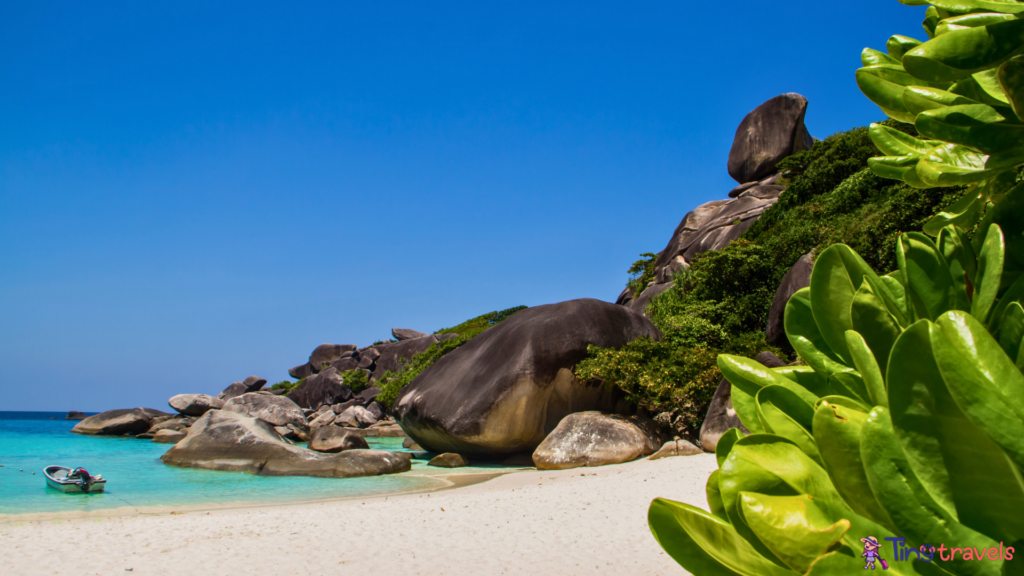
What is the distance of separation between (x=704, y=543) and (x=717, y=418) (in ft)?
33.0

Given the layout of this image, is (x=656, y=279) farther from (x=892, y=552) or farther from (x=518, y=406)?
(x=892, y=552)

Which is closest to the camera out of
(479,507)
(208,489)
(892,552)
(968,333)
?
(968,333)

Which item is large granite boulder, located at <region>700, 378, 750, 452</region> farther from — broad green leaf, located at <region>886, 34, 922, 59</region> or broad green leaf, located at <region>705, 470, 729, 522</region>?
broad green leaf, located at <region>705, 470, 729, 522</region>

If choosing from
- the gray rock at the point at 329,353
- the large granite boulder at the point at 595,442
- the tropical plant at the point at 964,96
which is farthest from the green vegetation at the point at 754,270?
the gray rock at the point at 329,353

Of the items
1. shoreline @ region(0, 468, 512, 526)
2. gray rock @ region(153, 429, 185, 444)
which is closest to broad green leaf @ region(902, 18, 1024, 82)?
shoreline @ region(0, 468, 512, 526)

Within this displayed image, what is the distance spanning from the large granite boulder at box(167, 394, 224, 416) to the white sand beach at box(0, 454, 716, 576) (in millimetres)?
25253

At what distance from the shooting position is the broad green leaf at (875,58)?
110 cm

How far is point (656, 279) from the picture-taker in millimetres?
26750

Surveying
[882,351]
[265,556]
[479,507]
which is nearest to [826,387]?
[882,351]

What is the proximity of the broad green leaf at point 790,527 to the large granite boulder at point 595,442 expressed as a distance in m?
10.2

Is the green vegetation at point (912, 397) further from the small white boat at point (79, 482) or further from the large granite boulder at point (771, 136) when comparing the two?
the large granite boulder at point (771, 136)

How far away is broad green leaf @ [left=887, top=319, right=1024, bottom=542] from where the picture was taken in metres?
0.47

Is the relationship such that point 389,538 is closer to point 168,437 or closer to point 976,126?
point 976,126

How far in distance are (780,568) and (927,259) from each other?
427 millimetres
